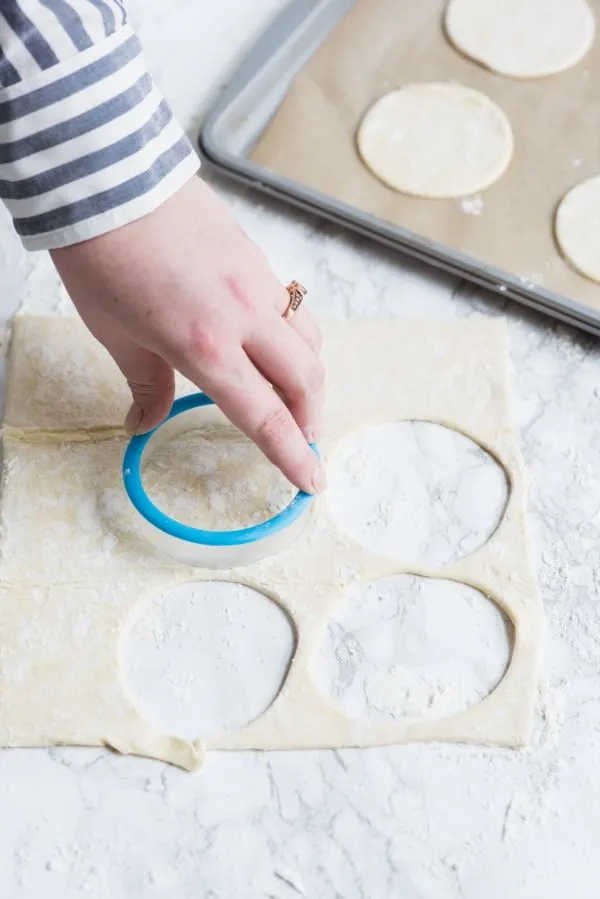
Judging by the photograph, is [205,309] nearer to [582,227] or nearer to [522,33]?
[582,227]

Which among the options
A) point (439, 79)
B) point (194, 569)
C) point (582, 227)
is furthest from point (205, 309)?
point (439, 79)

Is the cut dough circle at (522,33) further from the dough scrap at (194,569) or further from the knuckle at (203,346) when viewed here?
the knuckle at (203,346)

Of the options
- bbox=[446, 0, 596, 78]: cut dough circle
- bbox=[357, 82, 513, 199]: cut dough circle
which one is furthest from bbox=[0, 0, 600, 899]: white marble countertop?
bbox=[446, 0, 596, 78]: cut dough circle

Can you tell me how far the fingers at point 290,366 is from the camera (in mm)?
720

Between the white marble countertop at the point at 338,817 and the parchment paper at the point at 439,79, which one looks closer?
the white marble countertop at the point at 338,817

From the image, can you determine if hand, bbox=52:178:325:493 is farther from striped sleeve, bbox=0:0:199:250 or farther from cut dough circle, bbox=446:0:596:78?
cut dough circle, bbox=446:0:596:78

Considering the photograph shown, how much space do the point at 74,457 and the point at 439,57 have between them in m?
0.72

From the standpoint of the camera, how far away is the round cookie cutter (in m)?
0.81

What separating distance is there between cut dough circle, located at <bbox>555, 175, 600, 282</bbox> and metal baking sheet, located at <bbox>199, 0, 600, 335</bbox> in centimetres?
7

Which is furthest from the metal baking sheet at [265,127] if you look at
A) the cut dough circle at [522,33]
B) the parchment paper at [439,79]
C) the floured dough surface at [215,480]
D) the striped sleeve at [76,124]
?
the striped sleeve at [76,124]

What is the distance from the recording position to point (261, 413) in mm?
729

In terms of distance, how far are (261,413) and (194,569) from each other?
19 cm

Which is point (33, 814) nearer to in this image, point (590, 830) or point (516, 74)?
point (590, 830)

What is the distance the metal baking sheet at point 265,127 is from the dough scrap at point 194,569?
58 millimetres
